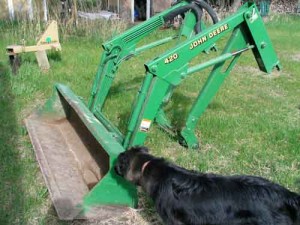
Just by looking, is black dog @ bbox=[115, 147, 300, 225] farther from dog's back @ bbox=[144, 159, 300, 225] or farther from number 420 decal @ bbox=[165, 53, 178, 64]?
number 420 decal @ bbox=[165, 53, 178, 64]

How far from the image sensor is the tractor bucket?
3000 mm

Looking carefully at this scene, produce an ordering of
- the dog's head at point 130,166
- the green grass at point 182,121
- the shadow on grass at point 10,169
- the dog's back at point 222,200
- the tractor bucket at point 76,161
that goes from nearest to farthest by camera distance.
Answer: the dog's back at point 222,200, the dog's head at point 130,166, the tractor bucket at point 76,161, the shadow on grass at point 10,169, the green grass at point 182,121

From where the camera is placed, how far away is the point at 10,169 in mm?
3799

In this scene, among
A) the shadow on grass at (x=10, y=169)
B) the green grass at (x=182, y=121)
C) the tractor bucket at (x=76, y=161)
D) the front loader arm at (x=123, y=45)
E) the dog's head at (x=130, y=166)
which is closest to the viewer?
the dog's head at (x=130, y=166)

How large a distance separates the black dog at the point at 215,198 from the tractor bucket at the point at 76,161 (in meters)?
0.34

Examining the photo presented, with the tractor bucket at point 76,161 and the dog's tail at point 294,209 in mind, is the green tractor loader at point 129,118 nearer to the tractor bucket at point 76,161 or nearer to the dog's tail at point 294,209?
the tractor bucket at point 76,161

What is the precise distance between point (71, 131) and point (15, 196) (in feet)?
3.73

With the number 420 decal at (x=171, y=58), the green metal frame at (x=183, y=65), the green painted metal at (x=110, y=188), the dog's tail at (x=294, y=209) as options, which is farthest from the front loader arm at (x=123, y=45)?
the dog's tail at (x=294, y=209)

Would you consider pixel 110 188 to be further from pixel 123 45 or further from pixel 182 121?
pixel 182 121

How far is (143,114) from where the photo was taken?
3.26 meters

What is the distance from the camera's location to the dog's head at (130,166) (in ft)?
9.48

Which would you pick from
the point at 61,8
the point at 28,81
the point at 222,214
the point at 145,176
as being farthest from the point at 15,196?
the point at 61,8

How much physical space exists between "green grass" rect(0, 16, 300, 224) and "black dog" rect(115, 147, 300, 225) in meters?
0.57

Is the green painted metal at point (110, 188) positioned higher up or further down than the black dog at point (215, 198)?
further down
